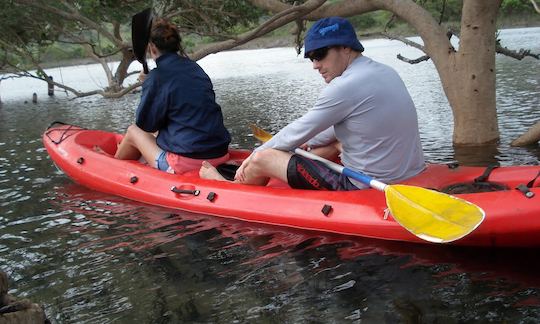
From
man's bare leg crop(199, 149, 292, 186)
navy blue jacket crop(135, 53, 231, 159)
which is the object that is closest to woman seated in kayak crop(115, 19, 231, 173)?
navy blue jacket crop(135, 53, 231, 159)

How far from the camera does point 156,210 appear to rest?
233 inches

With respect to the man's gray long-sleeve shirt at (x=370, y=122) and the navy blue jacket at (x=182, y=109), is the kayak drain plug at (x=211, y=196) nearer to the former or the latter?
the navy blue jacket at (x=182, y=109)

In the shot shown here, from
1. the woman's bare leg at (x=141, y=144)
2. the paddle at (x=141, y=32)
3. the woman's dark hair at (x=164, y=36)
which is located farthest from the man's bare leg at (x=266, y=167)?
the paddle at (x=141, y=32)

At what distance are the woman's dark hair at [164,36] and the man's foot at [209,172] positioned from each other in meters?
1.15

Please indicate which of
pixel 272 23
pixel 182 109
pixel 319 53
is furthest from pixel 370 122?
pixel 272 23

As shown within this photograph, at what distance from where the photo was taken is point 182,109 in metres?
5.59

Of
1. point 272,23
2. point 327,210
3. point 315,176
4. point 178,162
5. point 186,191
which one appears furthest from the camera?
point 272,23

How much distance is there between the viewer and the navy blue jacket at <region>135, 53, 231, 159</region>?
5.51m

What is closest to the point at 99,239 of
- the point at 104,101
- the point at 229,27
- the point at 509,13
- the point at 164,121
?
the point at 164,121

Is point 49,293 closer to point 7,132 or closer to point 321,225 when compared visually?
point 321,225

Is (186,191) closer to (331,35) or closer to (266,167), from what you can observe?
(266,167)

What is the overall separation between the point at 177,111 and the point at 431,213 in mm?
2728

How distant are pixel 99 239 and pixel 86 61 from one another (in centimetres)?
5730

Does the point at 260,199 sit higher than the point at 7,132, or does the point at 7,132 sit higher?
the point at 260,199
